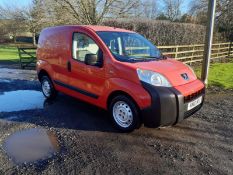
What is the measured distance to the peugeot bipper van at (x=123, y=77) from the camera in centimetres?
439

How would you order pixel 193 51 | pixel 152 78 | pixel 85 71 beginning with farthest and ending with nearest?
pixel 193 51
pixel 85 71
pixel 152 78

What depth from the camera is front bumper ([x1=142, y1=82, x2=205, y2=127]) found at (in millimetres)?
4270

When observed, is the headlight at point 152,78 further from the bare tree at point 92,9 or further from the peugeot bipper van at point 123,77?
the bare tree at point 92,9

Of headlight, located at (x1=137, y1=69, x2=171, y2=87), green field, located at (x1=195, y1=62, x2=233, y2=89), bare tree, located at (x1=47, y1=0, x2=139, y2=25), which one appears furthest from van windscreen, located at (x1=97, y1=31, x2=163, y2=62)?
bare tree, located at (x1=47, y1=0, x2=139, y2=25)

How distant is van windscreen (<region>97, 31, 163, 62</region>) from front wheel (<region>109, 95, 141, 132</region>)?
0.79 m

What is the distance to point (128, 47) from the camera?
5.46m

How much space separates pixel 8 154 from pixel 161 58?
3472 millimetres

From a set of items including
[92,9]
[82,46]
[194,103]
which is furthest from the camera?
[92,9]

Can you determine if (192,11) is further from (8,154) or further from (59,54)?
(8,154)

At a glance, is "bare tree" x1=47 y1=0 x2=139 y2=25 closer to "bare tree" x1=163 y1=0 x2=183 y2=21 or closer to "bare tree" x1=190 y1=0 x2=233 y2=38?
"bare tree" x1=190 y1=0 x2=233 y2=38

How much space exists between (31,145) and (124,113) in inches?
67.2

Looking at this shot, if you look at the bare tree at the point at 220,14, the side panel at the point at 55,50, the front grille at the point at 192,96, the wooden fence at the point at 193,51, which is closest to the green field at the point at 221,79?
the wooden fence at the point at 193,51

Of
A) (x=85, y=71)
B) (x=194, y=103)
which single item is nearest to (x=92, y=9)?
(x=85, y=71)

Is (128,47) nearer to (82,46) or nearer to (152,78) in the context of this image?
(82,46)
